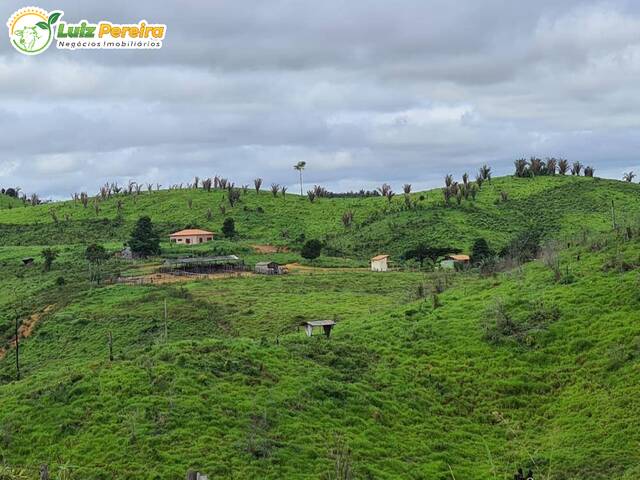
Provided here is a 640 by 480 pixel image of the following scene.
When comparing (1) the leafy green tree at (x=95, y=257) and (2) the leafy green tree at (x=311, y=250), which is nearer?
(1) the leafy green tree at (x=95, y=257)

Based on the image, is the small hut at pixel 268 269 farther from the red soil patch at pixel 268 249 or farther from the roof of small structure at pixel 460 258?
the roof of small structure at pixel 460 258

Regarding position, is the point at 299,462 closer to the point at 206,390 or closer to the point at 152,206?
the point at 206,390

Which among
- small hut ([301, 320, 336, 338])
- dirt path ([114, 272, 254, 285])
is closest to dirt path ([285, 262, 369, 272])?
dirt path ([114, 272, 254, 285])

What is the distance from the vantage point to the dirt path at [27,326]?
179ft

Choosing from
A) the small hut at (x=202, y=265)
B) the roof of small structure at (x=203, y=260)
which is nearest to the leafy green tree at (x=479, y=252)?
the small hut at (x=202, y=265)

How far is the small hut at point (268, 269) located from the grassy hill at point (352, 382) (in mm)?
14631

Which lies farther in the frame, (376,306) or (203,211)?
(203,211)

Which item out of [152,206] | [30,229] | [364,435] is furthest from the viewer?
[152,206]

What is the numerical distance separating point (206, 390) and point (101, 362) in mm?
6686

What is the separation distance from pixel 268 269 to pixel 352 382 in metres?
44.6

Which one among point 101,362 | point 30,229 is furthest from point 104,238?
point 101,362

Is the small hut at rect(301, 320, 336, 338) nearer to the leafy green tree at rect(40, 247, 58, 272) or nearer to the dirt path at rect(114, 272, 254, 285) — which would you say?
the dirt path at rect(114, 272, 254, 285)

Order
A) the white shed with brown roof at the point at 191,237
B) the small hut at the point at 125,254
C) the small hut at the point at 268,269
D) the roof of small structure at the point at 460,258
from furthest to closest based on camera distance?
the white shed with brown roof at the point at 191,237, the small hut at the point at 125,254, the roof of small structure at the point at 460,258, the small hut at the point at 268,269

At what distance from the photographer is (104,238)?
4409 inches
